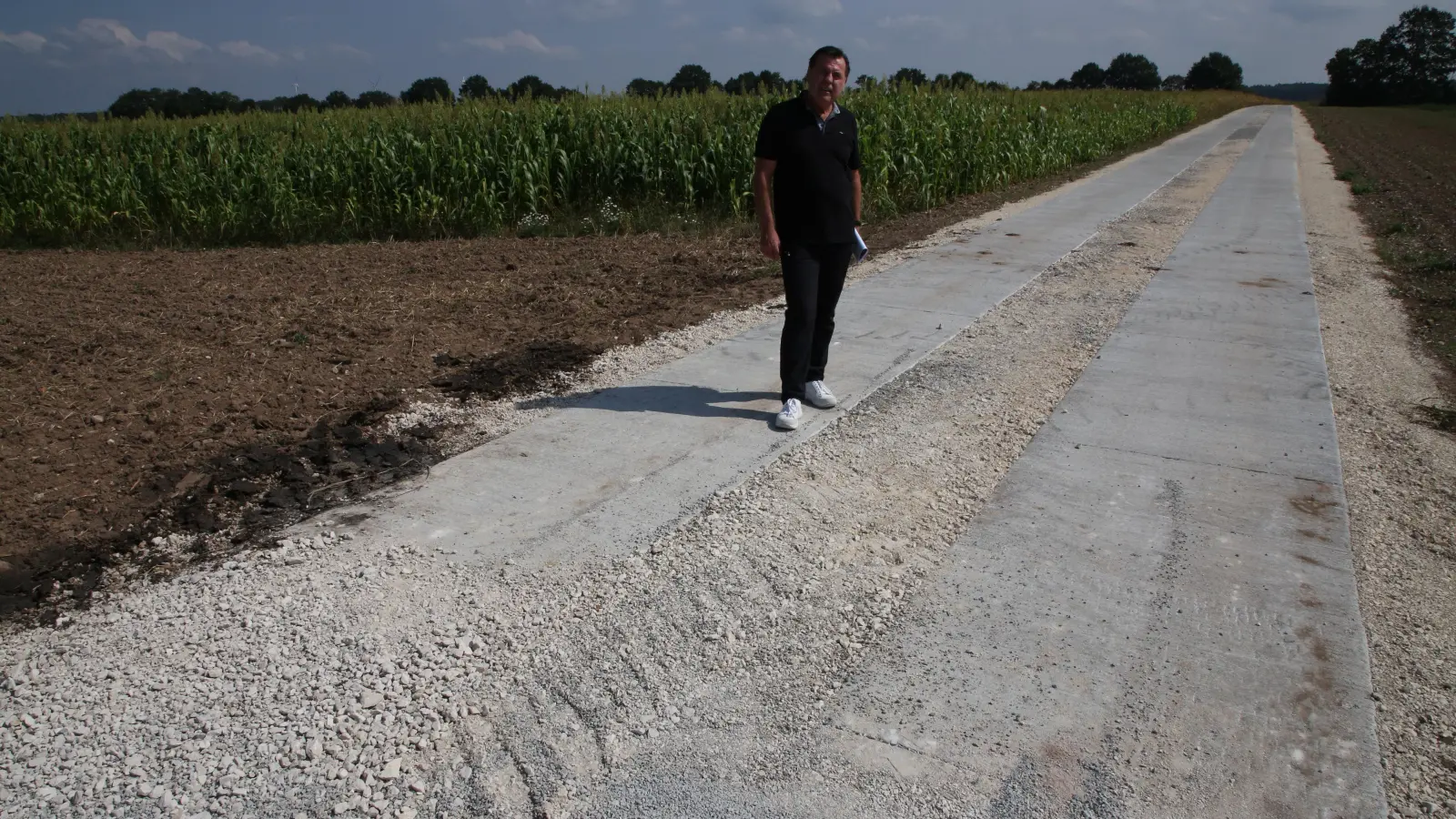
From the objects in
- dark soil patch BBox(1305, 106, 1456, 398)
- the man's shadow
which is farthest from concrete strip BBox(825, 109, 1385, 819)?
dark soil patch BBox(1305, 106, 1456, 398)

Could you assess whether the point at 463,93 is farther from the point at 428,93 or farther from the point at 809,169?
the point at 809,169

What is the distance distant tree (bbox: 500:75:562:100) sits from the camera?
14.0m

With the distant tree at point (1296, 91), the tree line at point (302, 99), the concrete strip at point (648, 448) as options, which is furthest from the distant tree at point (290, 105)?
the distant tree at point (1296, 91)

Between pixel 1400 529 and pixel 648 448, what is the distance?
338 cm

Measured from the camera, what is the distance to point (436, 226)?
12219 millimetres

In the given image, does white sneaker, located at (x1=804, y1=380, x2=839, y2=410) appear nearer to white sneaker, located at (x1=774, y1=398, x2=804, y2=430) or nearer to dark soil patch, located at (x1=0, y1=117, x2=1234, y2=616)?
white sneaker, located at (x1=774, y1=398, x2=804, y2=430)

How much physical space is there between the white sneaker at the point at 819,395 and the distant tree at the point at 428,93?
10.5m

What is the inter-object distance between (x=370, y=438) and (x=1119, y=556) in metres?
3.64

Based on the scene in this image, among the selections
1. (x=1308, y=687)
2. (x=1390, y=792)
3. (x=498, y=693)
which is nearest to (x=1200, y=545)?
(x=1308, y=687)

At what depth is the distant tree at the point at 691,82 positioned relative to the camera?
14.8 meters

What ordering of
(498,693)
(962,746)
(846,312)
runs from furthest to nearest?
(846,312), (498,693), (962,746)

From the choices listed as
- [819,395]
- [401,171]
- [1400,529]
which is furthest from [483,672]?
[401,171]

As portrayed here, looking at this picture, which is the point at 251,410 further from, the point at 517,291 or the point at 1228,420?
the point at 1228,420

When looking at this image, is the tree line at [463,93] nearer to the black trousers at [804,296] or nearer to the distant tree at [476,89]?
the distant tree at [476,89]
